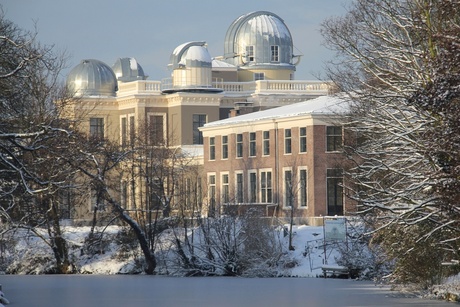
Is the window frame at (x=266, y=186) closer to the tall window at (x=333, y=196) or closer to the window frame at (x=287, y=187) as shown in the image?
the window frame at (x=287, y=187)

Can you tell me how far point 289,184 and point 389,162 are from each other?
38.1 m

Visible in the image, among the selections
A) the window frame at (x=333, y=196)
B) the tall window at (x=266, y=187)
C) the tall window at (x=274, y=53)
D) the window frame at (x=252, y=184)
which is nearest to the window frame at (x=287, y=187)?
the tall window at (x=266, y=187)

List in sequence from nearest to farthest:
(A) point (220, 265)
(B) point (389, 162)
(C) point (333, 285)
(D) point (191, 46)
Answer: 1. (B) point (389, 162)
2. (C) point (333, 285)
3. (A) point (220, 265)
4. (D) point (191, 46)

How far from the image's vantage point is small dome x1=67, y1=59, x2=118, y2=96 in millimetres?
109000

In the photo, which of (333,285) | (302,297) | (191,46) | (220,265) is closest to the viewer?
(302,297)

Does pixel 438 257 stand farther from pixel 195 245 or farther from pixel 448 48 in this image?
pixel 195 245

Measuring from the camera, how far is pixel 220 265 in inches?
2306

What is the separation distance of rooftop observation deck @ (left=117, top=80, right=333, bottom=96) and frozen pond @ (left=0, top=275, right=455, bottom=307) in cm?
4697

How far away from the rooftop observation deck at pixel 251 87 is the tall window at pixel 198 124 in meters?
3.95

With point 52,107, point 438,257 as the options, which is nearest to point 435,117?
point 438,257

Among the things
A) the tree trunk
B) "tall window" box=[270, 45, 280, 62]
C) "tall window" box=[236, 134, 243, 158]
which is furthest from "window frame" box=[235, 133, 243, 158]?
"tall window" box=[270, 45, 280, 62]

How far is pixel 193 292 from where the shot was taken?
1816 inches

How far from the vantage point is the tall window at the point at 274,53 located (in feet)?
374

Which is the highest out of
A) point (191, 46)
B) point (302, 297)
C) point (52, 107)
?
point (191, 46)
